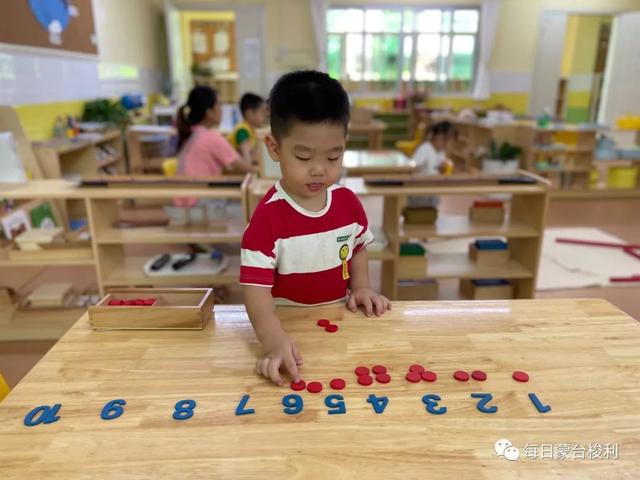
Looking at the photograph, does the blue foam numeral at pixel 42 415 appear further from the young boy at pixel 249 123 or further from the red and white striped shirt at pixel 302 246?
the young boy at pixel 249 123

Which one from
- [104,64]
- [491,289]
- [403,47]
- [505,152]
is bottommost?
[491,289]

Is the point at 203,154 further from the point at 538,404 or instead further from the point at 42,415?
the point at 538,404

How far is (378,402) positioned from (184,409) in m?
0.33

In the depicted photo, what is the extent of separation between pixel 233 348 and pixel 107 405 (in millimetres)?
269

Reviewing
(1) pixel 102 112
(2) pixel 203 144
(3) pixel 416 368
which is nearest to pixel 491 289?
(2) pixel 203 144

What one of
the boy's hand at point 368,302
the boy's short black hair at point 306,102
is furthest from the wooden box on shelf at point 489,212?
the boy's short black hair at point 306,102

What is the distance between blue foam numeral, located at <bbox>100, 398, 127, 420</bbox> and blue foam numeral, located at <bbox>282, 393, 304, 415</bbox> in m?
0.27

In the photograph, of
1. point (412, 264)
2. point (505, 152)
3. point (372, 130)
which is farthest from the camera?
point (372, 130)

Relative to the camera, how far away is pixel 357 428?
2.64 ft

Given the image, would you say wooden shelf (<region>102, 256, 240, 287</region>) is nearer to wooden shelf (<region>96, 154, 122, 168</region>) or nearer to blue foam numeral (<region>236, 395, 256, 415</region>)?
blue foam numeral (<region>236, 395, 256, 415</region>)

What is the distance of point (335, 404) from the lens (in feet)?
2.83

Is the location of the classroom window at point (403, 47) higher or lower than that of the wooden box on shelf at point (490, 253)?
higher

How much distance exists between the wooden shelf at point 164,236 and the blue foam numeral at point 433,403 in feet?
6.43

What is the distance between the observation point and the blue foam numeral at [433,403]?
33.1 inches
